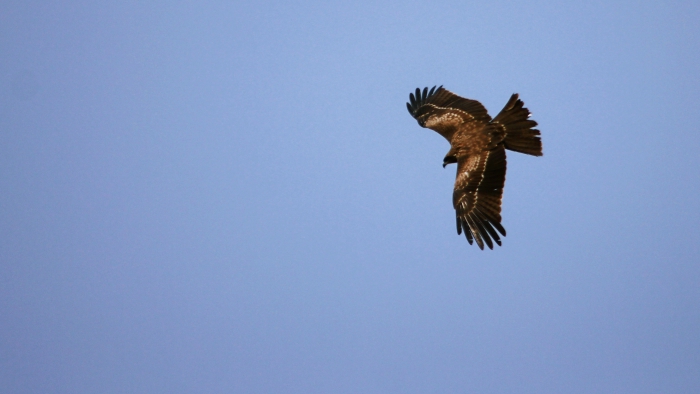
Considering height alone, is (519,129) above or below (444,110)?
below

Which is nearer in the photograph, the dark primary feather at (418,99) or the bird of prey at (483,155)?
the bird of prey at (483,155)

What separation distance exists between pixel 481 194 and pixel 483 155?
1133 millimetres

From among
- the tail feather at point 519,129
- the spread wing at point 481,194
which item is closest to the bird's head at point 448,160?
the spread wing at point 481,194

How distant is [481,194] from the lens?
16.2 m

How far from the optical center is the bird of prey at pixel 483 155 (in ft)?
52.2

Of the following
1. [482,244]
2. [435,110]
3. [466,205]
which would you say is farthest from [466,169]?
[435,110]

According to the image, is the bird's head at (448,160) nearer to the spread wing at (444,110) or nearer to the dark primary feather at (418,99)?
the spread wing at (444,110)

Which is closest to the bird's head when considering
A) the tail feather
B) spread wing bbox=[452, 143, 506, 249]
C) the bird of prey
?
the bird of prey

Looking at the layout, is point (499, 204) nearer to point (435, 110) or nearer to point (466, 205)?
point (466, 205)

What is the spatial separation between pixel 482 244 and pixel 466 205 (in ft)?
3.47

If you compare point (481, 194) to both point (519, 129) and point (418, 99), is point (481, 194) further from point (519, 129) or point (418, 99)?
point (418, 99)

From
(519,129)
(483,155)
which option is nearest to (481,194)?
(483,155)

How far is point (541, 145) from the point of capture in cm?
1673

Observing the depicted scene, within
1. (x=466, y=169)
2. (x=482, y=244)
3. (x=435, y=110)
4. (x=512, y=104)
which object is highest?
(x=435, y=110)
